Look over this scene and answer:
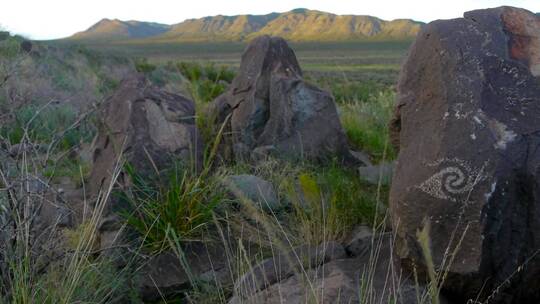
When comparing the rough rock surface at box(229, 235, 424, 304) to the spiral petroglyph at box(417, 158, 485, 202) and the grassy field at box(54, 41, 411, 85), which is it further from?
the grassy field at box(54, 41, 411, 85)

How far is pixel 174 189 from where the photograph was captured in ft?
15.2

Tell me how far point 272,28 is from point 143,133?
175m

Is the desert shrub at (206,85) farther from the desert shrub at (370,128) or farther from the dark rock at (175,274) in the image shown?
the dark rock at (175,274)

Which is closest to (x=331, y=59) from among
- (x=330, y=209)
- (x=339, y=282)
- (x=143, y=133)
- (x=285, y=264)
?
(x=143, y=133)

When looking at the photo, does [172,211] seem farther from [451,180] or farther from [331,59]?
[331,59]

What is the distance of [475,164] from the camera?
3361mm

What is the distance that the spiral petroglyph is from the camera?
3348 millimetres

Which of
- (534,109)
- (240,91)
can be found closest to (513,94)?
(534,109)

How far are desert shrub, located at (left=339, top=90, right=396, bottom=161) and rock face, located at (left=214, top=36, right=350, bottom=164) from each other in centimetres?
47

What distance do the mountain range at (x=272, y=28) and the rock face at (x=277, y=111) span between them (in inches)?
4924

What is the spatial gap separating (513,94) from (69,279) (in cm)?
234

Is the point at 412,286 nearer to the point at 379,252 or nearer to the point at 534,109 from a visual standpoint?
the point at 379,252

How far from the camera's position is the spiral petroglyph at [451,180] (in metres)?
3.35

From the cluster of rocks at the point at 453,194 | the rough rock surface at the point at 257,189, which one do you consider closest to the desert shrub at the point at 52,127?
the rough rock surface at the point at 257,189
